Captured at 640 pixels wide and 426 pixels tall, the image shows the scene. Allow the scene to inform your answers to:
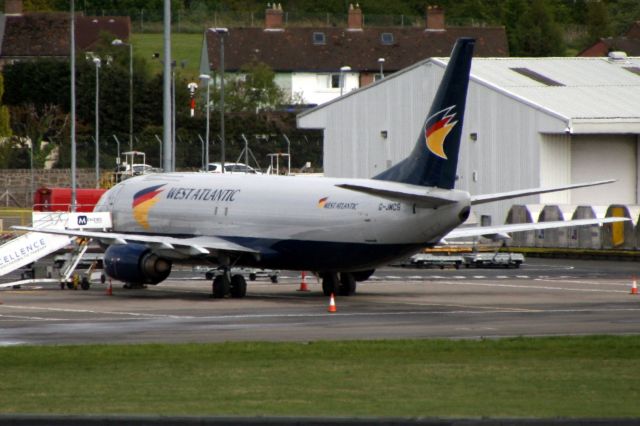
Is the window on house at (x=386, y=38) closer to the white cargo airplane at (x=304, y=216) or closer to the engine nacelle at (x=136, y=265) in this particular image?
the white cargo airplane at (x=304, y=216)

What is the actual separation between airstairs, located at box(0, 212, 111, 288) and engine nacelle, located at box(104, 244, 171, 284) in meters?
3.57

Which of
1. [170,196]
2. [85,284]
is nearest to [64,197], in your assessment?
[85,284]

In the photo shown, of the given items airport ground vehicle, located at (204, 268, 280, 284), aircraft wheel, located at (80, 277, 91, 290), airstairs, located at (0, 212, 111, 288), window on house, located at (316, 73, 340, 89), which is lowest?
aircraft wheel, located at (80, 277, 91, 290)

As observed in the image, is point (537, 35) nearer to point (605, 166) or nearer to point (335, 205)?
point (605, 166)

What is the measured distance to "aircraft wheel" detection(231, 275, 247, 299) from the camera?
41.0m

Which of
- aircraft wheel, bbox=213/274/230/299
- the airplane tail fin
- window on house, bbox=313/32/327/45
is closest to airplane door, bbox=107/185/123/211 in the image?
aircraft wheel, bbox=213/274/230/299

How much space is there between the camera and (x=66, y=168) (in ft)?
301

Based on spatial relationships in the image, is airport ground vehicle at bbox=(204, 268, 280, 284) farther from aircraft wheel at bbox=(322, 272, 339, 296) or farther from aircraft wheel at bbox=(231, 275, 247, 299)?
aircraft wheel at bbox=(231, 275, 247, 299)

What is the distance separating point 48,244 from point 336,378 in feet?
81.1

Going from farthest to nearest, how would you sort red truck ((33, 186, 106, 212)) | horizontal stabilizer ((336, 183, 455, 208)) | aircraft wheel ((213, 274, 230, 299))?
red truck ((33, 186, 106, 212)) → aircraft wheel ((213, 274, 230, 299)) → horizontal stabilizer ((336, 183, 455, 208))

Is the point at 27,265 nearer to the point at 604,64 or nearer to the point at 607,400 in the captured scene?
the point at 607,400

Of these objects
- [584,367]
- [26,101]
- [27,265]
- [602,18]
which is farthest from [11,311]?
[602,18]

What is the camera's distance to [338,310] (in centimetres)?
3694

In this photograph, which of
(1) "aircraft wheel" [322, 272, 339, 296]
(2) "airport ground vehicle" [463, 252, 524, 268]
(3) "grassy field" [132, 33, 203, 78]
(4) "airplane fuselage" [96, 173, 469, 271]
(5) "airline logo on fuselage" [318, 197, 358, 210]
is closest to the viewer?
(4) "airplane fuselage" [96, 173, 469, 271]
